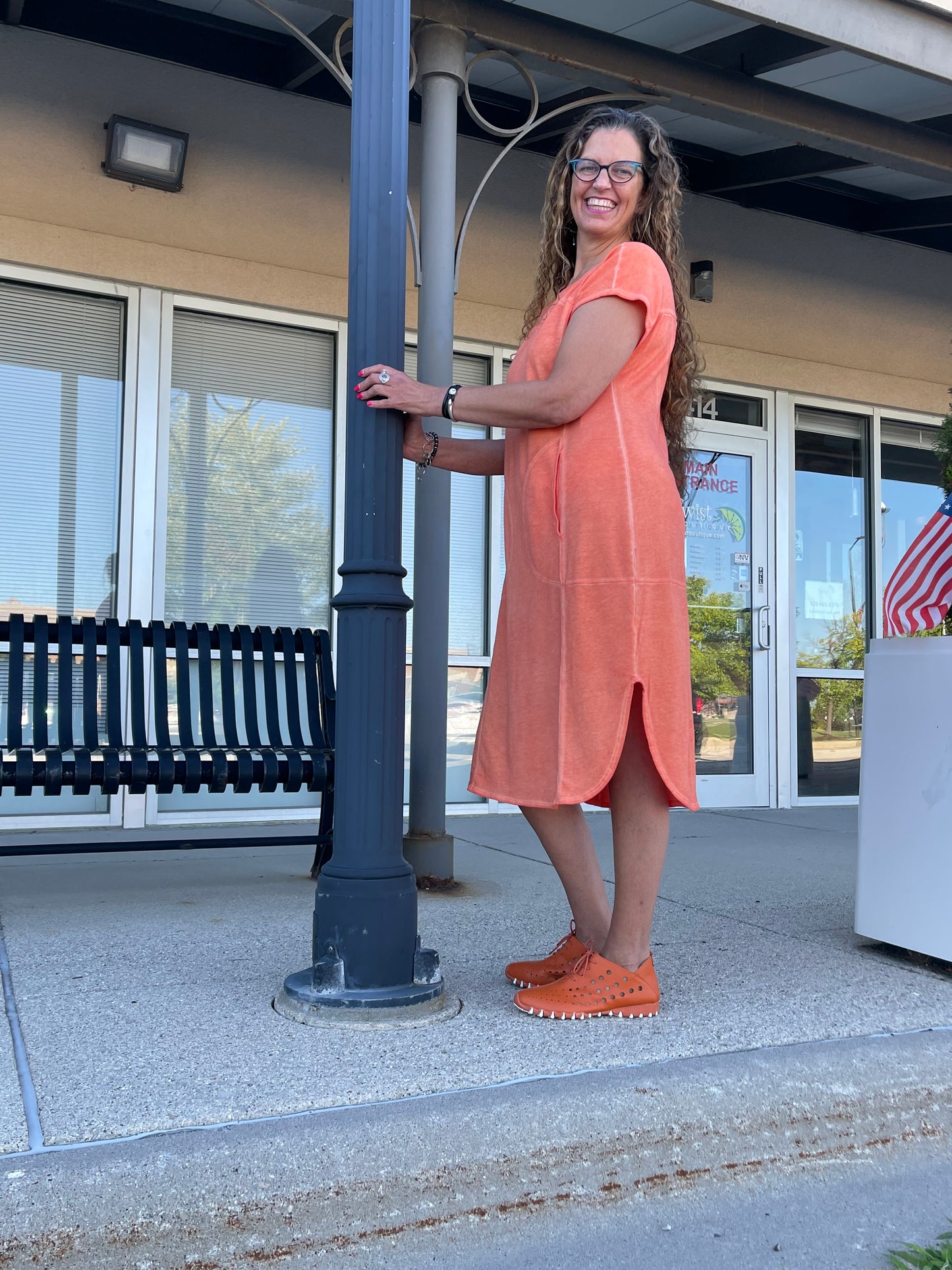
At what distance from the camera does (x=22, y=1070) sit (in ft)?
6.93

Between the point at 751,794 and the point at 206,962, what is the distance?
15.9 ft

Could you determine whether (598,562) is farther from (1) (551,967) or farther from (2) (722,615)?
(2) (722,615)

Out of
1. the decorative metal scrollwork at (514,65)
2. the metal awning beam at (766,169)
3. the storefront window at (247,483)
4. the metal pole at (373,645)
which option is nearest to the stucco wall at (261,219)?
the metal awning beam at (766,169)

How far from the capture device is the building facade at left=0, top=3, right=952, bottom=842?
5.35 m

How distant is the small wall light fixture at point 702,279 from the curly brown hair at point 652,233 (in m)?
4.31

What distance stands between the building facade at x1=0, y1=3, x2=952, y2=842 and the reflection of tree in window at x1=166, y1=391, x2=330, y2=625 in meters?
0.01

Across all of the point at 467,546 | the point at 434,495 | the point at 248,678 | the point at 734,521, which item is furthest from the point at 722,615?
the point at 248,678

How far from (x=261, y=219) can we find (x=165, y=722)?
2.89 m

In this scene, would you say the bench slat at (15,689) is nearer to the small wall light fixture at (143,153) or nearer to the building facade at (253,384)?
the building facade at (253,384)

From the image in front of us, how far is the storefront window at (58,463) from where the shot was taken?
5363mm

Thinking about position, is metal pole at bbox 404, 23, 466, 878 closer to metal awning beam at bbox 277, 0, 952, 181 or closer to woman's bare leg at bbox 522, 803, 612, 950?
metal awning beam at bbox 277, 0, 952, 181

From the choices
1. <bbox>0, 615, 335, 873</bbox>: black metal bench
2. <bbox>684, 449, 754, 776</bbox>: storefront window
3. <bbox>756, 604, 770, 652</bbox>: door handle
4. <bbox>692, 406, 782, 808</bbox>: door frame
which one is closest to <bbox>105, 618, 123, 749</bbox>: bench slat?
<bbox>0, 615, 335, 873</bbox>: black metal bench

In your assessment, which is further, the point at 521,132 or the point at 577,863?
the point at 521,132

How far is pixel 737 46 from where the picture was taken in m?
5.30
